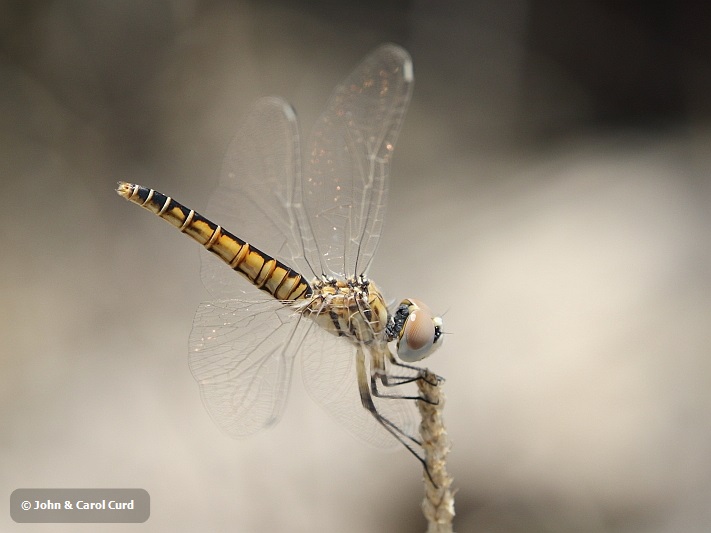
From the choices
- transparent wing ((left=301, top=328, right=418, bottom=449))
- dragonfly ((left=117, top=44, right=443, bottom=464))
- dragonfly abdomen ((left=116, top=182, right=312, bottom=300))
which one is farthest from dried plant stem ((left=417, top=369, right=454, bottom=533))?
dragonfly abdomen ((left=116, top=182, right=312, bottom=300))

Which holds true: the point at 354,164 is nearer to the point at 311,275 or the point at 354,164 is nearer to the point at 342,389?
the point at 311,275

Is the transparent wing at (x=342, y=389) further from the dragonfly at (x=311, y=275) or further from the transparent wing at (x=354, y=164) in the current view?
the transparent wing at (x=354, y=164)

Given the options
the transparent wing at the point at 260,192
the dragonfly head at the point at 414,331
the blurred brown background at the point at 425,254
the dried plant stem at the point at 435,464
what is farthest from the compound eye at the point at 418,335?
the blurred brown background at the point at 425,254

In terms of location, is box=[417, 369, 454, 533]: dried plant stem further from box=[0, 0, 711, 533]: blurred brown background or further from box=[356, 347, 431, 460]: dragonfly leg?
box=[0, 0, 711, 533]: blurred brown background

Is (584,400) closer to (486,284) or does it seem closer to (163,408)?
(486,284)

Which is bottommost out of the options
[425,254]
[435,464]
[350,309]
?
[435,464]

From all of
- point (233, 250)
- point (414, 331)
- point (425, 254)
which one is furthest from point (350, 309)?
point (425, 254)

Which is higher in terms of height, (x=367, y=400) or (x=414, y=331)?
(x=414, y=331)
